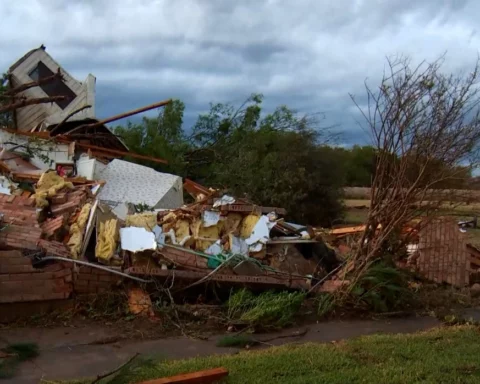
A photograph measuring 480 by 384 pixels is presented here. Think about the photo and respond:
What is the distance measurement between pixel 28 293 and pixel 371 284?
4786mm

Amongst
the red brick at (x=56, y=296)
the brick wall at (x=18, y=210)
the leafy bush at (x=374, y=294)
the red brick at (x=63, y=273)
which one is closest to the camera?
the red brick at (x=56, y=296)

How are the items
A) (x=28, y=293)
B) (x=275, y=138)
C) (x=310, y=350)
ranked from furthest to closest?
(x=275, y=138), (x=28, y=293), (x=310, y=350)

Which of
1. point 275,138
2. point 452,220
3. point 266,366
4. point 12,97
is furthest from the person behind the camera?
point 275,138

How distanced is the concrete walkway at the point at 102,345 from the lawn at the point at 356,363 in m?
0.65

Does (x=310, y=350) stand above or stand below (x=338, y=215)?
below

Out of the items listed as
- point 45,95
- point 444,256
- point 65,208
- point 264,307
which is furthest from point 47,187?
point 45,95

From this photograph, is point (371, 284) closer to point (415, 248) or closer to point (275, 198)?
point (415, 248)

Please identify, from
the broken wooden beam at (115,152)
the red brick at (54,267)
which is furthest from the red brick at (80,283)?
the broken wooden beam at (115,152)

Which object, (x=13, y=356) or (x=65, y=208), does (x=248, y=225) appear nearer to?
(x=65, y=208)

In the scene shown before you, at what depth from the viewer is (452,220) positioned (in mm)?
11172

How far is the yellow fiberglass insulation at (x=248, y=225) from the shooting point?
1031 cm

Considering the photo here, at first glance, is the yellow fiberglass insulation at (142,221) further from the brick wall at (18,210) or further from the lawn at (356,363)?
the lawn at (356,363)

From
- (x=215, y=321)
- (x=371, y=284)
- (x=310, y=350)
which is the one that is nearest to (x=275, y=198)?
(x=371, y=284)

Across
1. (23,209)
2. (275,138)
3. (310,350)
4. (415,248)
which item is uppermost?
(275,138)
